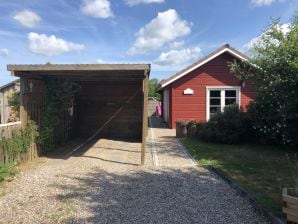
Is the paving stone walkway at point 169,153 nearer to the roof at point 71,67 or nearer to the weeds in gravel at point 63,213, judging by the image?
→ the roof at point 71,67

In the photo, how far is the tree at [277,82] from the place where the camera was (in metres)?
10.8

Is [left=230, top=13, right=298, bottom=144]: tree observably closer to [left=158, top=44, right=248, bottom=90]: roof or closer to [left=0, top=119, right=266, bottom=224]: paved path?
[left=0, top=119, right=266, bottom=224]: paved path

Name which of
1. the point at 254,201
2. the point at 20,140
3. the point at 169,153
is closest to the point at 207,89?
the point at 169,153

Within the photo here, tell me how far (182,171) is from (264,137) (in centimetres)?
560

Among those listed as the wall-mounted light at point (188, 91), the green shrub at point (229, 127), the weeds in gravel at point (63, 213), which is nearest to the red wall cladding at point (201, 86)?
the wall-mounted light at point (188, 91)

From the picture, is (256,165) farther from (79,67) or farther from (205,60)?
(205,60)

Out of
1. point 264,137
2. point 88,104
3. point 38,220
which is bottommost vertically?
point 38,220

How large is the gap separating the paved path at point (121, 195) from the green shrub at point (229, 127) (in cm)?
370

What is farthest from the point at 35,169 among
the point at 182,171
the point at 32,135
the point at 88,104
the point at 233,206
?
the point at 88,104

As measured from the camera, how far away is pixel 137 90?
16.5 m

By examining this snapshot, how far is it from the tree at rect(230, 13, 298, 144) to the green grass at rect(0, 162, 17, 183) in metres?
7.78

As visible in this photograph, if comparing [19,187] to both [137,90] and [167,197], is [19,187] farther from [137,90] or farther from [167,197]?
[137,90]

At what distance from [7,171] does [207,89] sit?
1310 cm

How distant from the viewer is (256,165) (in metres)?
9.66
